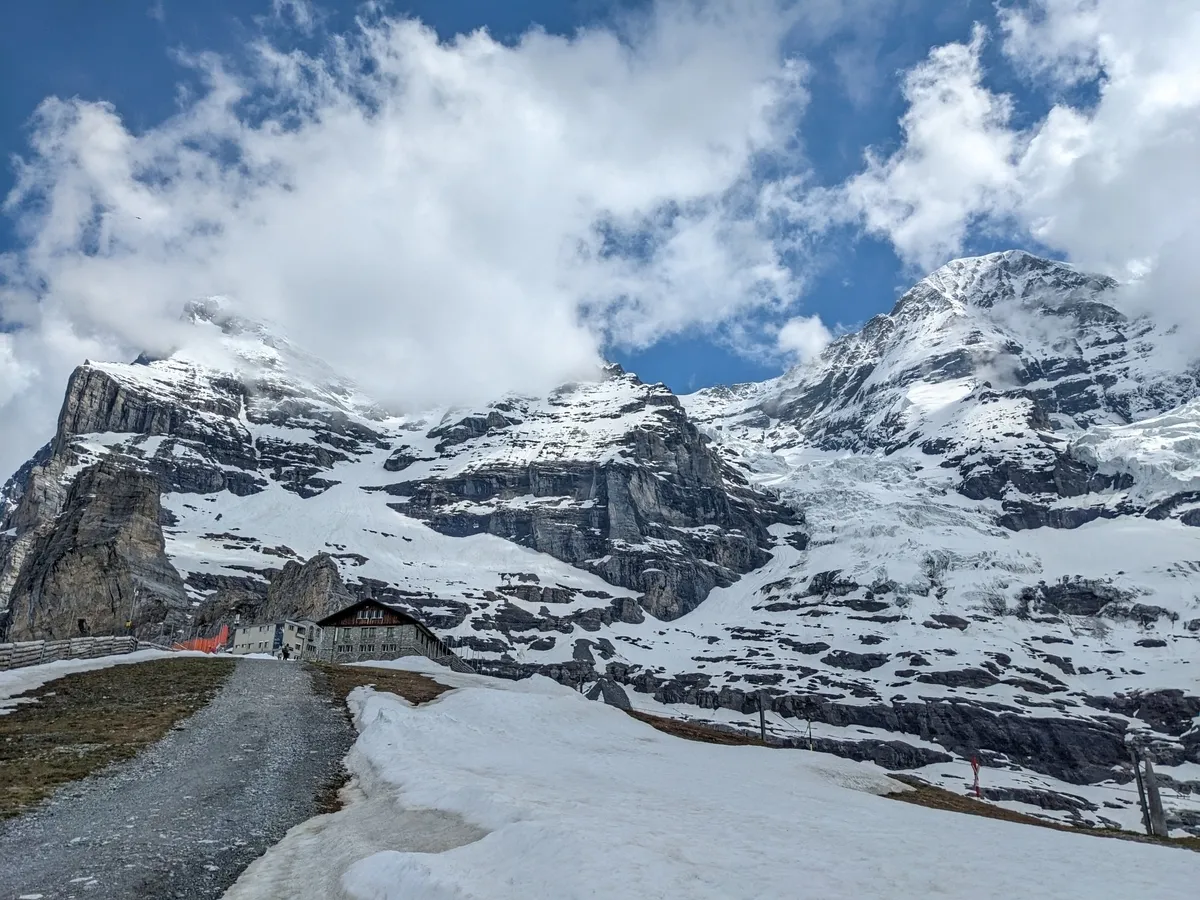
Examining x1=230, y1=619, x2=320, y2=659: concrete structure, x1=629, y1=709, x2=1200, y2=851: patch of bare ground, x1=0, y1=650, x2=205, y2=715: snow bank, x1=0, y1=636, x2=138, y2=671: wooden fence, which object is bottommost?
x1=629, y1=709, x2=1200, y2=851: patch of bare ground

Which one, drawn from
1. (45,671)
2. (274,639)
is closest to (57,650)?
(45,671)

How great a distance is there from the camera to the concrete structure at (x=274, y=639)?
297 ft

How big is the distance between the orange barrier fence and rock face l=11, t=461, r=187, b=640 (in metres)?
18.8

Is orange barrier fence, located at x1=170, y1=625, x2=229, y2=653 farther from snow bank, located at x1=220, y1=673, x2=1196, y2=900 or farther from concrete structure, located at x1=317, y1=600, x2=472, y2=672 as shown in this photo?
snow bank, located at x1=220, y1=673, x2=1196, y2=900

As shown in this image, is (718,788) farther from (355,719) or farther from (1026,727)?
(1026,727)

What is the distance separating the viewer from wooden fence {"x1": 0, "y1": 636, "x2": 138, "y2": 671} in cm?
3828

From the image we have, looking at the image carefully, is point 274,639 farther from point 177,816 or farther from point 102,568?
point 177,816

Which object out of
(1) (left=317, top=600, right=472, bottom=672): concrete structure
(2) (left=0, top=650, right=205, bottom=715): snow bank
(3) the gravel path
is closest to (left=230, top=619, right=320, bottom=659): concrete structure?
(1) (left=317, top=600, right=472, bottom=672): concrete structure

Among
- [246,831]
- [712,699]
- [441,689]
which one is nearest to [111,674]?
[441,689]

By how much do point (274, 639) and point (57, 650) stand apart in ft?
162

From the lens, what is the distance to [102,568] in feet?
408

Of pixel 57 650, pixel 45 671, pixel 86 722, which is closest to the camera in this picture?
pixel 86 722

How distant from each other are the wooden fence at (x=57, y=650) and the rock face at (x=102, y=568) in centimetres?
6502

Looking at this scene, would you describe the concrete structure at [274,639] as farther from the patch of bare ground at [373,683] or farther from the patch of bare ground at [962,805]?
the patch of bare ground at [962,805]
